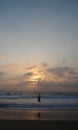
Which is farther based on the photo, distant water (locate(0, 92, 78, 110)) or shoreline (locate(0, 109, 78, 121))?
distant water (locate(0, 92, 78, 110))

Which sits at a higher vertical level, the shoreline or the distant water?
the distant water

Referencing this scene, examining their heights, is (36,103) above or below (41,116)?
above

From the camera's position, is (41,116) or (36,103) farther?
(36,103)

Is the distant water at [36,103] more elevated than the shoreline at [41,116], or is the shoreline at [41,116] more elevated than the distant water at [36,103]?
the distant water at [36,103]

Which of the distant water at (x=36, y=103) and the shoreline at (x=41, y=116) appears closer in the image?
the shoreline at (x=41, y=116)
